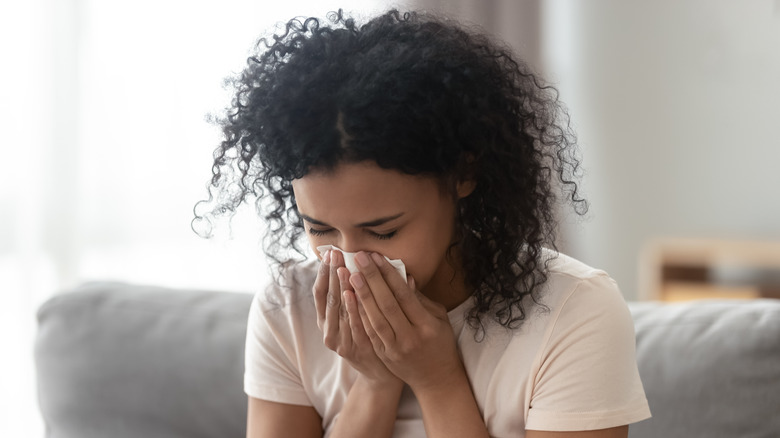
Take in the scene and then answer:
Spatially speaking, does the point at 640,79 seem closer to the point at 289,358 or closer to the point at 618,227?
the point at 618,227

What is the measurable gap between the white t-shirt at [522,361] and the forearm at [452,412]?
27 mm

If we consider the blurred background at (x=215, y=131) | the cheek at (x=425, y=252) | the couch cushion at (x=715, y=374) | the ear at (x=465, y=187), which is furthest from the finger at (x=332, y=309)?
the blurred background at (x=215, y=131)

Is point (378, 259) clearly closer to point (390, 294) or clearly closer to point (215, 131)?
point (390, 294)

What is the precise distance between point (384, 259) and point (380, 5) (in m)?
1.83

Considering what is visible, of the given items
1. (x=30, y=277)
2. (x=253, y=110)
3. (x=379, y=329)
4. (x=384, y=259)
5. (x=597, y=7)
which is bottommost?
(x=30, y=277)

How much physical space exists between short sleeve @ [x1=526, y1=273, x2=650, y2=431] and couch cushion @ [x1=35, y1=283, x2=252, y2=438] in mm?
666

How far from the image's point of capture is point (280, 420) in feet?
4.62

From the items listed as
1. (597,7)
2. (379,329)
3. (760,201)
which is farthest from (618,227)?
(379,329)

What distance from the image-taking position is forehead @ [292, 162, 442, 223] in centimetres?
112

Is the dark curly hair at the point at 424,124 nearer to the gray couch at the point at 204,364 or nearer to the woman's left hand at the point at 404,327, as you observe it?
the woman's left hand at the point at 404,327

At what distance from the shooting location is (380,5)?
9.33ft

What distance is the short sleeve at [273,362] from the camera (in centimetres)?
142

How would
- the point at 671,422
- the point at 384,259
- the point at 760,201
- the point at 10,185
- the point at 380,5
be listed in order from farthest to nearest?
1. the point at 760,201
2. the point at 10,185
3. the point at 380,5
4. the point at 671,422
5. the point at 384,259

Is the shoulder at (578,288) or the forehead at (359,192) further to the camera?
the shoulder at (578,288)
